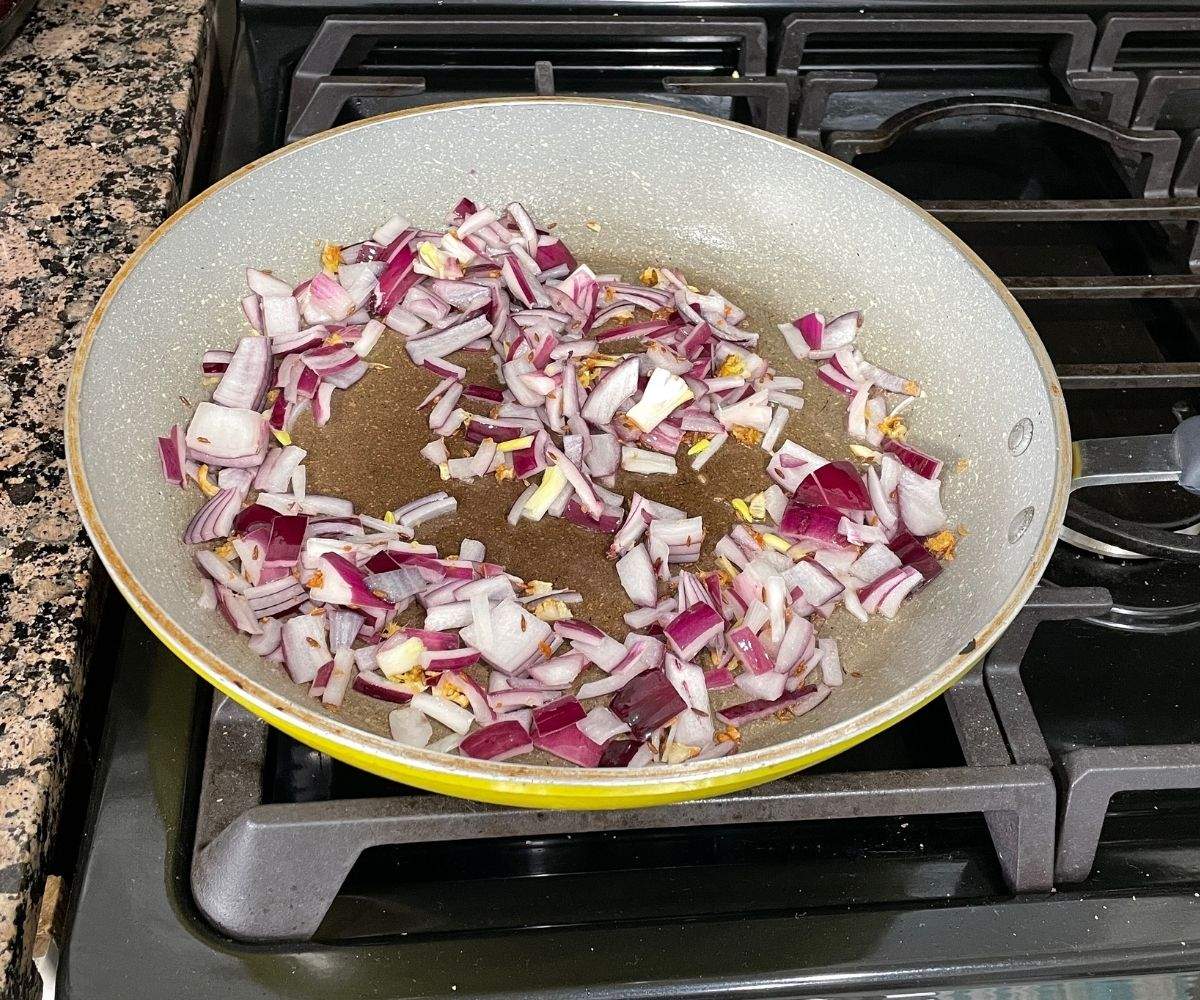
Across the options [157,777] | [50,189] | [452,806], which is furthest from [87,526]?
[50,189]

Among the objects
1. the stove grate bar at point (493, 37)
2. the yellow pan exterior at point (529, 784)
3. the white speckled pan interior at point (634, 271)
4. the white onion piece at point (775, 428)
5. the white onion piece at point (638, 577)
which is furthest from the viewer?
the stove grate bar at point (493, 37)

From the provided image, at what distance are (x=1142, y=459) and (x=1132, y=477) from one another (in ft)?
0.05

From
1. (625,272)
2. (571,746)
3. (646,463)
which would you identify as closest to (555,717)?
(571,746)

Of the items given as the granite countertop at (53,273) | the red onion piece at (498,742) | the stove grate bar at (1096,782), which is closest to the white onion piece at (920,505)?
the stove grate bar at (1096,782)

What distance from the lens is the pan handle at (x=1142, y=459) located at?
705 mm

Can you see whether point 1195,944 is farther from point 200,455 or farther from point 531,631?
point 200,455

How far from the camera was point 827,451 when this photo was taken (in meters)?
0.90

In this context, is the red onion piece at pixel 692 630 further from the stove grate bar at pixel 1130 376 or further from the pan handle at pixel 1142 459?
the stove grate bar at pixel 1130 376

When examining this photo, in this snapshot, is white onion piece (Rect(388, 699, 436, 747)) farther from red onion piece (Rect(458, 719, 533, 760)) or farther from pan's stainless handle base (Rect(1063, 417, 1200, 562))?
pan's stainless handle base (Rect(1063, 417, 1200, 562))

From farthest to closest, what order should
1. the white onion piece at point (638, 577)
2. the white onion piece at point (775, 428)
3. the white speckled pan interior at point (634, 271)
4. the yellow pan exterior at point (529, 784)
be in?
the white onion piece at point (775, 428) → the white onion piece at point (638, 577) → the white speckled pan interior at point (634, 271) → the yellow pan exterior at point (529, 784)

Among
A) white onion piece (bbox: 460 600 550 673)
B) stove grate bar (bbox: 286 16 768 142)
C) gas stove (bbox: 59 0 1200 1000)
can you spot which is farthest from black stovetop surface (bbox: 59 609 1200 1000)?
stove grate bar (bbox: 286 16 768 142)

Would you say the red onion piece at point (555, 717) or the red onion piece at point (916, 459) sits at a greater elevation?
the red onion piece at point (916, 459)

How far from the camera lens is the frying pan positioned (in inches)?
23.5

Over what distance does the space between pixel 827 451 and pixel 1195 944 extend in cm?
43
